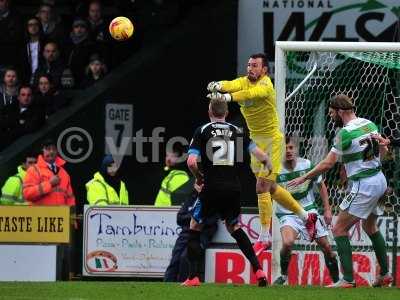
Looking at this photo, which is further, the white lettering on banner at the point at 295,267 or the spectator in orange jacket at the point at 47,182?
the spectator in orange jacket at the point at 47,182

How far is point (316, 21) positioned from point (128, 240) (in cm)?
475

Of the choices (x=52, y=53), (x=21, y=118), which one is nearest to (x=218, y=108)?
(x=52, y=53)

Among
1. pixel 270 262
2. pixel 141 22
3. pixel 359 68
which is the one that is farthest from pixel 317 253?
pixel 141 22

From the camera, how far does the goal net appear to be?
59.6ft

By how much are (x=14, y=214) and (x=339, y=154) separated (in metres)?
6.07

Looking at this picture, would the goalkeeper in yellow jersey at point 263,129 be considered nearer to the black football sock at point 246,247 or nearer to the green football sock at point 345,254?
the green football sock at point 345,254

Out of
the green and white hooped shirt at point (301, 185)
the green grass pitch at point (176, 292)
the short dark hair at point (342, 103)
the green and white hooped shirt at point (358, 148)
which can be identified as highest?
the short dark hair at point (342, 103)

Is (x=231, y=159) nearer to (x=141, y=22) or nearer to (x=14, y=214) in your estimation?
(x=14, y=214)

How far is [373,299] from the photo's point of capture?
45.8 feet

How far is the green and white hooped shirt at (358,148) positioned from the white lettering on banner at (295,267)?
106 inches

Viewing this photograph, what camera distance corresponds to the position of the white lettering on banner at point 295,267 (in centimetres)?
1847

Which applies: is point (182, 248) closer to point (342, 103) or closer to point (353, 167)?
point (353, 167)

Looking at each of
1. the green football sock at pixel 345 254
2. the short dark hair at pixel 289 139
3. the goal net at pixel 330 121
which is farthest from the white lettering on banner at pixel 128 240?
the green football sock at pixel 345 254

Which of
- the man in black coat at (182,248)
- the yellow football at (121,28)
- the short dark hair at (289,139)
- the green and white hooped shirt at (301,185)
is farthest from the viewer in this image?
the man in black coat at (182,248)
